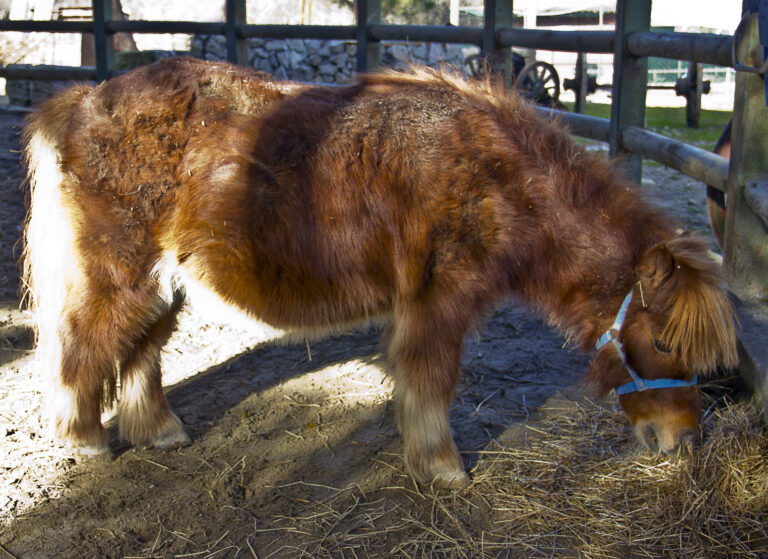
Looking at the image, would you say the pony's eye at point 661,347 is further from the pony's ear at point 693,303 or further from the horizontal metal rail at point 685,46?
the horizontal metal rail at point 685,46

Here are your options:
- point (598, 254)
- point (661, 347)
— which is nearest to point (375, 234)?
point (598, 254)

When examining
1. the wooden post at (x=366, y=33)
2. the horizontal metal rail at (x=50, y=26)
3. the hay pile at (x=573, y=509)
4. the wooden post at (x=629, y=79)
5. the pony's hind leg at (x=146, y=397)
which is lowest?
the hay pile at (x=573, y=509)

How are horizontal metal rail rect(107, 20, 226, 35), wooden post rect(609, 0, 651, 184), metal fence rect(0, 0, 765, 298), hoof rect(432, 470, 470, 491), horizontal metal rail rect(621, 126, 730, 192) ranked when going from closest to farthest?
hoof rect(432, 470, 470, 491) < horizontal metal rail rect(621, 126, 730, 192) < metal fence rect(0, 0, 765, 298) < wooden post rect(609, 0, 651, 184) < horizontal metal rail rect(107, 20, 226, 35)

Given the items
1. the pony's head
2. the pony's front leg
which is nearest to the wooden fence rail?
the pony's head

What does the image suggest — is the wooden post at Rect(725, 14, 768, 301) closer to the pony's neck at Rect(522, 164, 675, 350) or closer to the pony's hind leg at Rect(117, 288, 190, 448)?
the pony's neck at Rect(522, 164, 675, 350)

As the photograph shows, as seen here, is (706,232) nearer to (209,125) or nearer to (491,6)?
(491,6)

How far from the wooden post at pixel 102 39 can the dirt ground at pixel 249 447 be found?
4.38m

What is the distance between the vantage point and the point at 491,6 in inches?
236

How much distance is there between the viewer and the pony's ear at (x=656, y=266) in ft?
8.75

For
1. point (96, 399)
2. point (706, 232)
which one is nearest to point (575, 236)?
point (96, 399)

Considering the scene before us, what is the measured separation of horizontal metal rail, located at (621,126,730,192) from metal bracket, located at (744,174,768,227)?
0.25m

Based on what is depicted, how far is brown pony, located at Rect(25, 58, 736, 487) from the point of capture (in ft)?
9.02

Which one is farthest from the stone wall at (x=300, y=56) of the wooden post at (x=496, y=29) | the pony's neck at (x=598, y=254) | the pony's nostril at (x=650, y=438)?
the pony's nostril at (x=650, y=438)

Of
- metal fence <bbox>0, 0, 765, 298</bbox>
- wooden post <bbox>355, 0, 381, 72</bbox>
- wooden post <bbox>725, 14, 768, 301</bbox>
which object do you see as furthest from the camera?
wooden post <bbox>355, 0, 381, 72</bbox>
